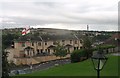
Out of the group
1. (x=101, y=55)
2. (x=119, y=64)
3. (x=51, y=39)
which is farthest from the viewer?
(x=51, y=39)

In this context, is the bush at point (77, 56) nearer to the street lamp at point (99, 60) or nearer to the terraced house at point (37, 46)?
the terraced house at point (37, 46)

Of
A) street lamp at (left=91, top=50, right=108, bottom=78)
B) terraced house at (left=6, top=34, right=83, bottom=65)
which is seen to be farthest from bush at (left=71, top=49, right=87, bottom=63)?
street lamp at (left=91, top=50, right=108, bottom=78)

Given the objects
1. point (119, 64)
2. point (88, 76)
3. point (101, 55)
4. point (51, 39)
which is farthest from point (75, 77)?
point (51, 39)

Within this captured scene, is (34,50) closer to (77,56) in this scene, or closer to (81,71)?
(77,56)

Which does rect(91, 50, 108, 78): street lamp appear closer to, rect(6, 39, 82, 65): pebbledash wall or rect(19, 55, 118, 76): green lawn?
rect(19, 55, 118, 76): green lawn

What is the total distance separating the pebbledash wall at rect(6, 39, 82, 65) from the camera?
41.7 meters

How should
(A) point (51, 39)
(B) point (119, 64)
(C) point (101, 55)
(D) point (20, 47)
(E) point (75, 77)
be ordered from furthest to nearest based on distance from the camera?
1. (A) point (51, 39)
2. (D) point (20, 47)
3. (B) point (119, 64)
4. (E) point (75, 77)
5. (C) point (101, 55)

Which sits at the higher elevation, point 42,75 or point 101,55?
point 101,55

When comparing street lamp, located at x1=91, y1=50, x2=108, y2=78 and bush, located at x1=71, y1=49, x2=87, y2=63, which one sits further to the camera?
bush, located at x1=71, y1=49, x2=87, y2=63

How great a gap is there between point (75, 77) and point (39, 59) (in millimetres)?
25587

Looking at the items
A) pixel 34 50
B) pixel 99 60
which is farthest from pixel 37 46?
pixel 99 60

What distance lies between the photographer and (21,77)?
18.7 metres

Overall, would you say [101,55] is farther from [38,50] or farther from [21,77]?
[38,50]

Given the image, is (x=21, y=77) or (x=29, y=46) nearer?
(x=21, y=77)
